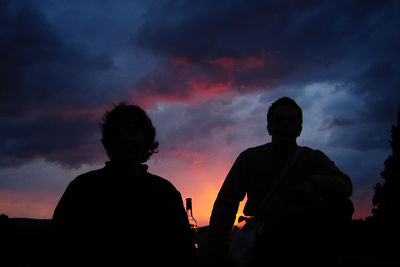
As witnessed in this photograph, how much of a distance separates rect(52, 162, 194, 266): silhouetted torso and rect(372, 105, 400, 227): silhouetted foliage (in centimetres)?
1940

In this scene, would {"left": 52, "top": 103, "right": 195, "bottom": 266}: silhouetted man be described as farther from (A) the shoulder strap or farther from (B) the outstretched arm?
(A) the shoulder strap

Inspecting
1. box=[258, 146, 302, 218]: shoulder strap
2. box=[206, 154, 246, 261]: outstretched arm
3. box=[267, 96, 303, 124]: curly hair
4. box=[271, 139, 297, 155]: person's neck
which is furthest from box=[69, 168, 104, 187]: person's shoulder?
box=[267, 96, 303, 124]: curly hair

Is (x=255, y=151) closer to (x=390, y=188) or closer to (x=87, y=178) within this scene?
(x=87, y=178)

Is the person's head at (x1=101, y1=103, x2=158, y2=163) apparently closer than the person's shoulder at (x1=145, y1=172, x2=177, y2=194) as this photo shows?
Yes

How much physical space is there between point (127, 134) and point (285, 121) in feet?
6.18

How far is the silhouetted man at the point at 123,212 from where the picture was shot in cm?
296

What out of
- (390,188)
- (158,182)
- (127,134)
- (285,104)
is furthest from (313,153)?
(390,188)

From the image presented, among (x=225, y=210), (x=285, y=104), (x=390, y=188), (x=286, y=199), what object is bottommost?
(x=225, y=210)

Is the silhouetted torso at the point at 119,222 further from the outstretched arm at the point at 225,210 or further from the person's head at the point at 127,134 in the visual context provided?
the outstretched arm at the point at 225,210

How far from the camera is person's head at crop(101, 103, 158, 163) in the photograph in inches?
130

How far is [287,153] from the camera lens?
4.05m

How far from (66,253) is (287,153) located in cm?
262

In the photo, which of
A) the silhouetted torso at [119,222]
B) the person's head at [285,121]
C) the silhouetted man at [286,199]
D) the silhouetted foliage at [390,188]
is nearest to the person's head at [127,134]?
the silhouetted torso at [119,222]

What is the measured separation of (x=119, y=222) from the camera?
3.07m
